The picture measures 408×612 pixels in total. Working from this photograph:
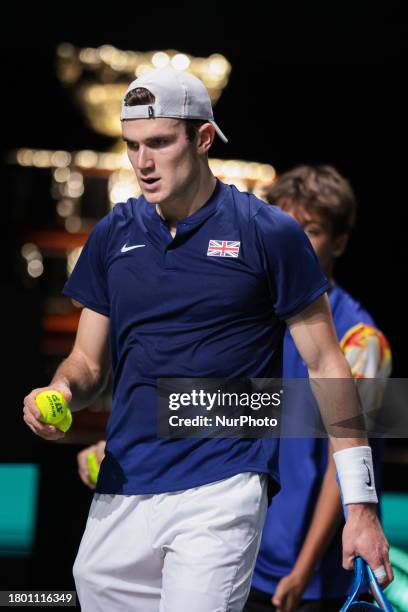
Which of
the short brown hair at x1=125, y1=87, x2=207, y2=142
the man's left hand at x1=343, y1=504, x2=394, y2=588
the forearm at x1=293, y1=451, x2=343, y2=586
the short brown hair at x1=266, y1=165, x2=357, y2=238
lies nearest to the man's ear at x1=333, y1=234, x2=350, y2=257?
the short brown hair at x1=266, y1=165, x2=357, y2=238

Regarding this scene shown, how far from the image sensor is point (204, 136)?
285 centimetres

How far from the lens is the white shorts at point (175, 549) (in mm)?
2561

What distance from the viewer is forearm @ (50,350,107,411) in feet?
9.48

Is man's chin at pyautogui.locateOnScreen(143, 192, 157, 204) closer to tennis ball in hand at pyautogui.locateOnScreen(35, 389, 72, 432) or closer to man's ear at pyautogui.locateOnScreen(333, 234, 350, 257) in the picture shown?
tennis ball in hand at pyautogui.locateOnScreen(35, 389, 72, 432)

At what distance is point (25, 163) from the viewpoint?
7477 mm

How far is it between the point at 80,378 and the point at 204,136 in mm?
653

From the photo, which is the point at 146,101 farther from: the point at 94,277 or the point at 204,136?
the point at 94,277

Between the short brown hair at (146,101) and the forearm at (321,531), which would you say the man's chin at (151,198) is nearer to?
the short brown hair at (146,101)

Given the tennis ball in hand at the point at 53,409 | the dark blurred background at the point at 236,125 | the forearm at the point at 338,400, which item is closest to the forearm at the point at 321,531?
the forearm at the point at 338,400

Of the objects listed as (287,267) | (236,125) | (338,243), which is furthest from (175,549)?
(236,125)

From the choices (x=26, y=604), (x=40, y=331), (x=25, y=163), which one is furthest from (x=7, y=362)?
(x=25, y=163)

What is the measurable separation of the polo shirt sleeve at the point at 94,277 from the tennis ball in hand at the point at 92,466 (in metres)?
0.62

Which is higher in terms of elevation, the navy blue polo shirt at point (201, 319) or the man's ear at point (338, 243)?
the man's ear at point (338, 243)

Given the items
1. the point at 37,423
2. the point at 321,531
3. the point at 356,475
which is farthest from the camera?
the point at 321,531
